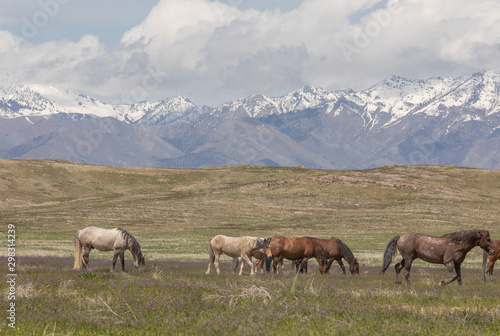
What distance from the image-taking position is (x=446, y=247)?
24641 millimetres

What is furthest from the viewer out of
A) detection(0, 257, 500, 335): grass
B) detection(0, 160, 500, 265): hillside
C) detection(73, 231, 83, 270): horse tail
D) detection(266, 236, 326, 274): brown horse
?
detection(0, 160, 500, 265): hillside

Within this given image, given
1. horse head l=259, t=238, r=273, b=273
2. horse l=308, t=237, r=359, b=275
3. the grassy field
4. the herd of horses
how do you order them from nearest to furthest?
the grassy field → the herd of horses → horse head l=259, t=238, r=273, b=273 → horse l=308, t=237, r=359, b=275

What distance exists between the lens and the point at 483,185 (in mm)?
138125

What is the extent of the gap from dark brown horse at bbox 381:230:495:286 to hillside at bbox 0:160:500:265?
18.7m

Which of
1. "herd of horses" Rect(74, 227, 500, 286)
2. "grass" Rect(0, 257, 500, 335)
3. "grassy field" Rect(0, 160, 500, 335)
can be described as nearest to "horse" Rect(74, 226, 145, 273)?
"herd of horses" Rect(74, 227, 500, 286)

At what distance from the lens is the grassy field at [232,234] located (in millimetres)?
14703

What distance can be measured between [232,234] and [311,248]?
125 feet

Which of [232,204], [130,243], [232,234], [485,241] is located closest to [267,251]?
[130,243]

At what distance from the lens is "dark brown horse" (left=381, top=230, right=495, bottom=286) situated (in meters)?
24.5

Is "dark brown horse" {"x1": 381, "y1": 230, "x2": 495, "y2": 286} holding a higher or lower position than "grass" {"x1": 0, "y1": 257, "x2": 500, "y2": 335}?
higher

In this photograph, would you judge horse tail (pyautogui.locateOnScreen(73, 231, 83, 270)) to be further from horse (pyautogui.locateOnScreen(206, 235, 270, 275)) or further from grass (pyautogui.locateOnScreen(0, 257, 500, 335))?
grass (pyautogui.locateOnScreen(0, 257, 500, 335))

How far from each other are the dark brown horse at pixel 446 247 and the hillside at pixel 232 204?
18715 millimetres

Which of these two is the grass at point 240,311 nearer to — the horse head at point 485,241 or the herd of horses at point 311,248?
the herd of horses at point 311,248

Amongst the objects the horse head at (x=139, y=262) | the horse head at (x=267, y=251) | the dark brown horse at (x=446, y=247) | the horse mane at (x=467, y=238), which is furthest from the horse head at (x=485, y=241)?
the horse head at (x=139, y=262)
